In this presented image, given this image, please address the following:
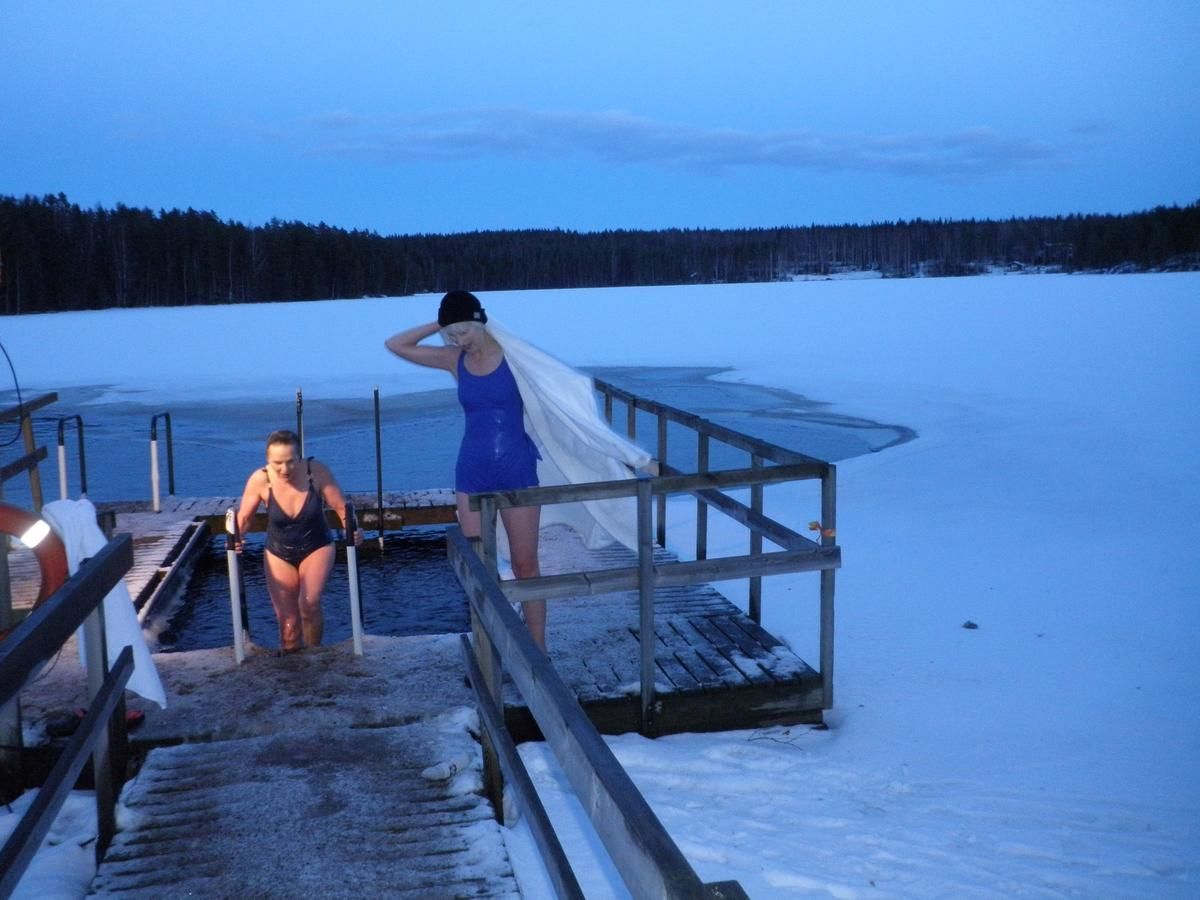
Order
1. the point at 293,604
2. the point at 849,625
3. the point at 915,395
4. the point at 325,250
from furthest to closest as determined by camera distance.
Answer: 1. the point at 325,250
2. the point at 915,395
3. the point at 849,625
4. the point at 293,604

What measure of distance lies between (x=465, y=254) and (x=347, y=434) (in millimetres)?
75867

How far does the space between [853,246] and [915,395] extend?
8446 cm

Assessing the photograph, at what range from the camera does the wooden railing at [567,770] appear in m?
1.50

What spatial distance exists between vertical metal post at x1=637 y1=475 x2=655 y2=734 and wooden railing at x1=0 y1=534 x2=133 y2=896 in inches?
77.7

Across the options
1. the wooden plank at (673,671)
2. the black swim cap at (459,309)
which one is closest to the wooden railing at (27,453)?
the black swim cap at (459,309)

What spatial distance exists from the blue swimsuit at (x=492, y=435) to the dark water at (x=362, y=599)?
136 inches

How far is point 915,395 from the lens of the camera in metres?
18.2

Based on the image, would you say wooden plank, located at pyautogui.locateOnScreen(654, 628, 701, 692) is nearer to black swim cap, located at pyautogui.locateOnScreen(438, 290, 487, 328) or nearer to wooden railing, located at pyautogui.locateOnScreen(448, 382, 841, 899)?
wooden railing, located at pyautogui.locateOnScreen(448, 382, 841, 899)

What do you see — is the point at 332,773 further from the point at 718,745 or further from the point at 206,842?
the point at 718,745

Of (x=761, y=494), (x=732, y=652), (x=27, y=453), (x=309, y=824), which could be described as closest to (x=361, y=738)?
(x=309, y=824)

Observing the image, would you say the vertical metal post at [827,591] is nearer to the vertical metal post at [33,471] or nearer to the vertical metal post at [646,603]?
the vertical metal post at [646,603]

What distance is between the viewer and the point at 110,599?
3814 millimetres

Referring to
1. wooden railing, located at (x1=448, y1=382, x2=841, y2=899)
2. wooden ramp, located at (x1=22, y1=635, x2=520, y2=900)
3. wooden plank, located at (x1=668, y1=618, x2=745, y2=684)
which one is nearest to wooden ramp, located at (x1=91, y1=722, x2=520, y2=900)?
wooden ramp, located at (x1=22, y1=635, x2=520, y2=900)

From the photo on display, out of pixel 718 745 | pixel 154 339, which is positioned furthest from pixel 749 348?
pixel 718 745
